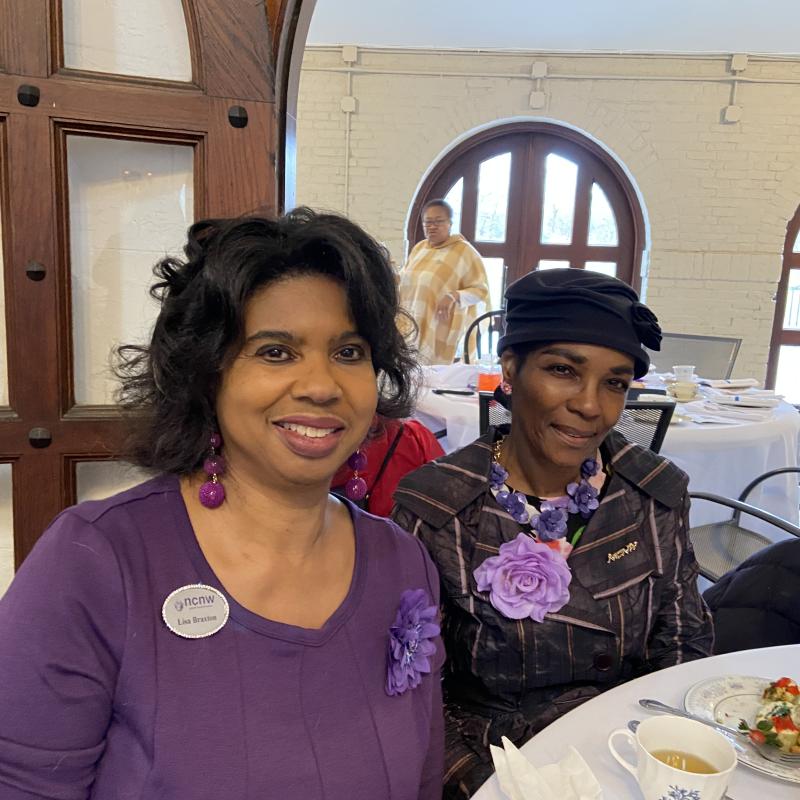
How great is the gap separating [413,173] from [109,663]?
6.28 meters

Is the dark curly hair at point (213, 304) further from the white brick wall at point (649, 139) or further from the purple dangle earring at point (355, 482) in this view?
the white brick wall at point (649, 139)

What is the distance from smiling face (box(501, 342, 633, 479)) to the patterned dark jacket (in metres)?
0.12

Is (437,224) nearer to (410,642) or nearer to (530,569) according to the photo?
(530,569)

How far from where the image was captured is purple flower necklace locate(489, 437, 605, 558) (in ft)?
4.60

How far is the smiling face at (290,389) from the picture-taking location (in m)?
0.94


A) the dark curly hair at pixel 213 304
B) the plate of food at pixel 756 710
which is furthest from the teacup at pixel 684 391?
the dark curly hair at pixel 213 304

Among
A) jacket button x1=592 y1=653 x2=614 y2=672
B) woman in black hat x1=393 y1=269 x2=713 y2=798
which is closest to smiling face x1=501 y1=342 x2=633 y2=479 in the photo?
woman in black hat x1=393 y1=269 x2=713 y2=798

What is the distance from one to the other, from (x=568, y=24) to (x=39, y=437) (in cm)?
590

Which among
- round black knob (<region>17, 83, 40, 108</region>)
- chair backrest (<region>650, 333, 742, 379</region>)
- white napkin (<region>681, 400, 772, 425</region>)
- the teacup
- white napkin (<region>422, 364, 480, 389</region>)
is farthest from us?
chair backrest (<region>650, 333, 742, 379</region>)

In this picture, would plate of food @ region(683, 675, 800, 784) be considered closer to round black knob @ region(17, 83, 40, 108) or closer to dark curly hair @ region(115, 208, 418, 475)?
dark curly hair @ region(115, 208, 418, 475)

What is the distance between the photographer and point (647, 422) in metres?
2.24

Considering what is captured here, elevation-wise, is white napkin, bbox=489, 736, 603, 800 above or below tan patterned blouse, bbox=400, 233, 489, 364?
below

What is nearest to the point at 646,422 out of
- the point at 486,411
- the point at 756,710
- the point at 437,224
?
the point at 486,411

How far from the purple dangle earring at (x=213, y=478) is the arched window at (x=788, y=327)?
7.08 m
